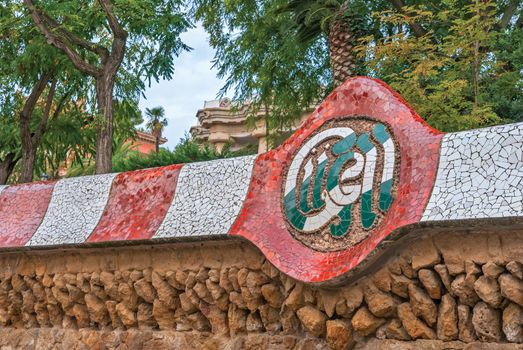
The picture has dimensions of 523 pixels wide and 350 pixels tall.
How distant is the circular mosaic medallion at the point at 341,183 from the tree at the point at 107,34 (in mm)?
3454

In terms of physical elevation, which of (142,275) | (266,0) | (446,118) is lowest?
(142,275)

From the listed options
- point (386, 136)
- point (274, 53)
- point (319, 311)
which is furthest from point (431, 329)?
point (274, 53)

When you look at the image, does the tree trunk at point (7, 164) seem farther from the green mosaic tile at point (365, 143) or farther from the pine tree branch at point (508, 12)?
the green mosaic tile at point (365, 143)

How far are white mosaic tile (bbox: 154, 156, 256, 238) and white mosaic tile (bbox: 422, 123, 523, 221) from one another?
5.03 feet

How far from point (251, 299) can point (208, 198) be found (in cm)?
82

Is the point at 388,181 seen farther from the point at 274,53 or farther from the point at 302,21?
the point at 274,53

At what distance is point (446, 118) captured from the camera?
20.9 ft

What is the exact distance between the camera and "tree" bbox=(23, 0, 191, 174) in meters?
8.05

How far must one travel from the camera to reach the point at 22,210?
264 inches

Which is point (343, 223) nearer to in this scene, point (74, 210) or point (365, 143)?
point (365, 143)

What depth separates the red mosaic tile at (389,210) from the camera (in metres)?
4.29

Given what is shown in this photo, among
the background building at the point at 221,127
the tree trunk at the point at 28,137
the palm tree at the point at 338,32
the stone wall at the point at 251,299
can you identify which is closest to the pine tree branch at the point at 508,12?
the palm tree at the point at 338,32

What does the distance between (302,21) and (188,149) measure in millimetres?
3916

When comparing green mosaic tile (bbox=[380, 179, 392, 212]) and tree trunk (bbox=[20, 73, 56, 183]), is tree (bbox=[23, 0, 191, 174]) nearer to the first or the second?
tree trunk (bbox=[20, 73, 56, 183])
